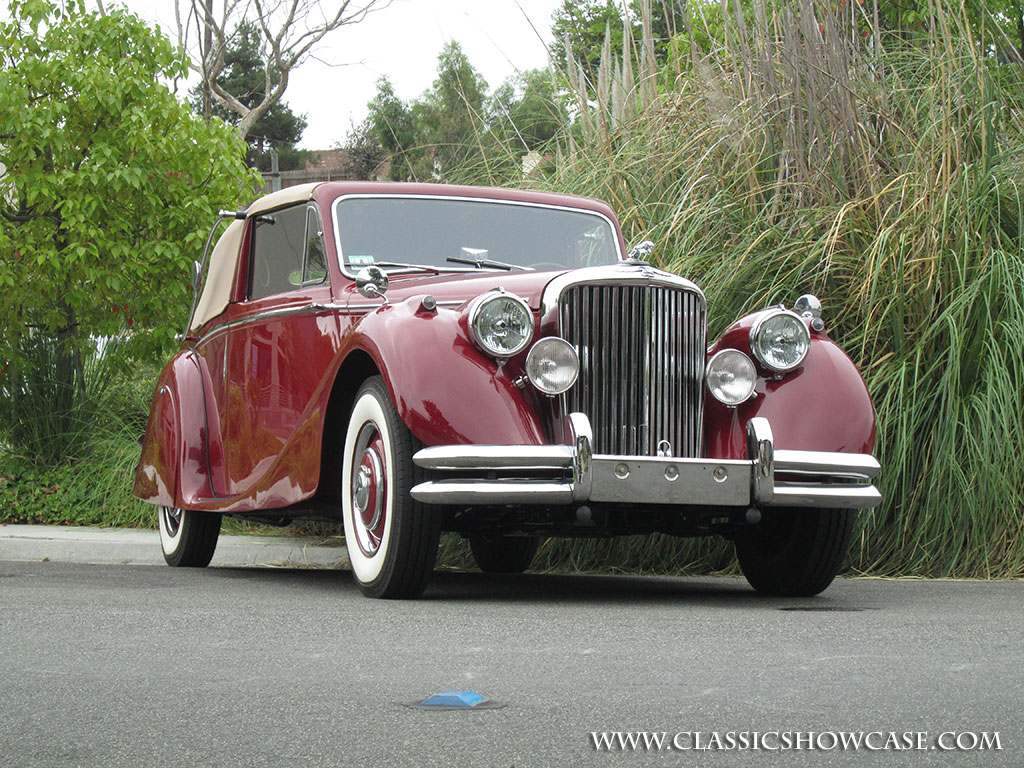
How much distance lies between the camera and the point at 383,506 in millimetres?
5492

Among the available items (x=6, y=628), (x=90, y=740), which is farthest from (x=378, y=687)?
(x=6, y=628)

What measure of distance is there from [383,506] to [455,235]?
174cm

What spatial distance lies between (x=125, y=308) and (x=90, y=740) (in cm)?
765

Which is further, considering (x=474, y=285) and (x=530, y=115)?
(x=530, y=115)

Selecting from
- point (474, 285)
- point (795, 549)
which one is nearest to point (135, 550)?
point (474, 285)

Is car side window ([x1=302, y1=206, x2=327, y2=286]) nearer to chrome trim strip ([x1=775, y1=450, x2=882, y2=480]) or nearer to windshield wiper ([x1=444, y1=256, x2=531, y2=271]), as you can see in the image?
windshield wiper ([x1=444, y1=256, x2=531, y2=271])

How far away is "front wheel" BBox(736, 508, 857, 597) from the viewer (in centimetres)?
578

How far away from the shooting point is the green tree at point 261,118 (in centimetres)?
5047

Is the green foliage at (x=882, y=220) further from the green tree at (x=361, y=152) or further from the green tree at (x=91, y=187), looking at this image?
the green tree at (x=361, y=152)

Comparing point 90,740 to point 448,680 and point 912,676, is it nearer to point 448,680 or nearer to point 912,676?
point 448,680

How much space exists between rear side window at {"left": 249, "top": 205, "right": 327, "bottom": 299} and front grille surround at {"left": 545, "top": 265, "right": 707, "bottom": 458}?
1.61 m

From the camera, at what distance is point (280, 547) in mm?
8398

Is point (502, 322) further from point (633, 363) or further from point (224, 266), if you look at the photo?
point (224, 266)

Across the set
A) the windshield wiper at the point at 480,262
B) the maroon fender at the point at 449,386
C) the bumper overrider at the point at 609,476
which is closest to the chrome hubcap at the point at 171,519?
the windshield wiper at the point at 480,262
